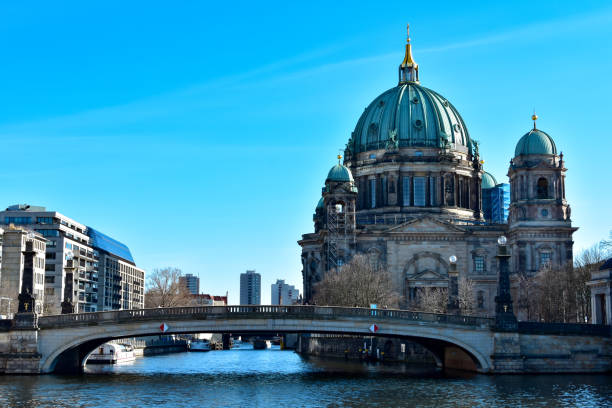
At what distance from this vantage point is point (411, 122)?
541ft

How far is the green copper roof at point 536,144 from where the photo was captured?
466ft

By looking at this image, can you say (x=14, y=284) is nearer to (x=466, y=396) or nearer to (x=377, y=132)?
(x=377, y=132)

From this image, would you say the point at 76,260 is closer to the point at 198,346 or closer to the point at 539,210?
the point at 198,346

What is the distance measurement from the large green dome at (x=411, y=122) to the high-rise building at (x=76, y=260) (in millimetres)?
51179

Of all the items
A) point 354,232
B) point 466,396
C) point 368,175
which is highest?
point 368,175

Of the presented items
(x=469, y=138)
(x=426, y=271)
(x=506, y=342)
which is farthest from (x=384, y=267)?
(x=506, y=342)

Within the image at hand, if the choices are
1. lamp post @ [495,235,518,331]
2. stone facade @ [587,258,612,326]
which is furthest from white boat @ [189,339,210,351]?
lamp post @ [495,235,518,331]

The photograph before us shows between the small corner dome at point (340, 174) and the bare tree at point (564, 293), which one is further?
the small corner dome at point (340, 174)

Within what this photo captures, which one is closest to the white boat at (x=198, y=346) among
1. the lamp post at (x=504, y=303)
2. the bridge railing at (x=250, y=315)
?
the bridge railing at (x=250, y=315)

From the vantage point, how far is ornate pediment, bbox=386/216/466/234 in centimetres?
15038

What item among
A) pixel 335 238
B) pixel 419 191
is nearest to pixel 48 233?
pixel 335 238

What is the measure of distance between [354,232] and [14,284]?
52431mm

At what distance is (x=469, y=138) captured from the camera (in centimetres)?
17125

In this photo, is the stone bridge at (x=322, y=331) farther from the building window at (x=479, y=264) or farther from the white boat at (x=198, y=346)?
the white boat at (x=198, y=346)
